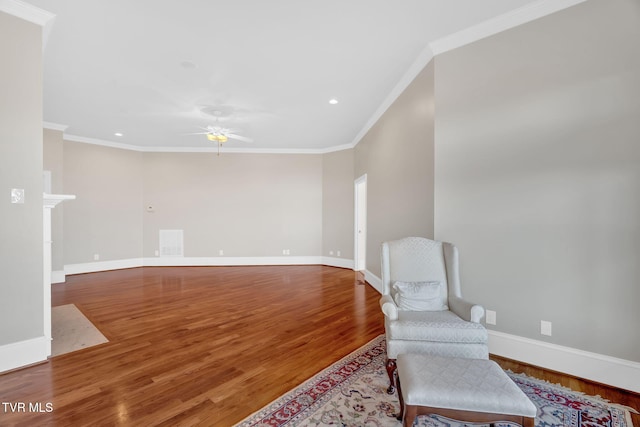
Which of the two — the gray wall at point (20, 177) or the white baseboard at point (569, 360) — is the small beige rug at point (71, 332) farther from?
the white baseboard at point (569, 360)

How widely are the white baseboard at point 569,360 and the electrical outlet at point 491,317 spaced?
9 cm

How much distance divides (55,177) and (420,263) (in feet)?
22.3

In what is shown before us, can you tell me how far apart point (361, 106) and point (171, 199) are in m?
5.43

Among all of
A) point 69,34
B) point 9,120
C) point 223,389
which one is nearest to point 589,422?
point 223,389

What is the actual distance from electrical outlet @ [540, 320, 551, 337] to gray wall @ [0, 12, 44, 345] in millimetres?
4457

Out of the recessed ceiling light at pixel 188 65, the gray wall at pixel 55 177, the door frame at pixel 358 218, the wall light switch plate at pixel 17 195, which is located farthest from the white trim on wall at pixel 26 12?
the door frame at pixel 358 218

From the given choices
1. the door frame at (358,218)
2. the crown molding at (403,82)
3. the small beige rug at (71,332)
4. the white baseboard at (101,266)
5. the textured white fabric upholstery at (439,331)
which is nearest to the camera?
the textured white fabric upholstery at (439,331)

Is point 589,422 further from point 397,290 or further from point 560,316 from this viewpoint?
point 397,290

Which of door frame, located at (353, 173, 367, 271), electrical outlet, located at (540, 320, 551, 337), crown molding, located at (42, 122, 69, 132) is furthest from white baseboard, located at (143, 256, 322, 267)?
electrical outlet, located at (540, 320, 551, 337)

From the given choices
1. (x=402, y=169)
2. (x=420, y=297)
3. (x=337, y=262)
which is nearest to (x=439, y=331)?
(x=420, y=297)

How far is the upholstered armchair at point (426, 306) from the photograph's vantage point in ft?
6.64

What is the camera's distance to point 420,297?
2.41 metres

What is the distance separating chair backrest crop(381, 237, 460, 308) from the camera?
252 centimetres

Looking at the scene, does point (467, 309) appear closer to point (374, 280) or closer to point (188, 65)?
point (374, 280)
